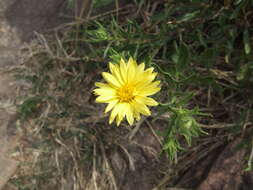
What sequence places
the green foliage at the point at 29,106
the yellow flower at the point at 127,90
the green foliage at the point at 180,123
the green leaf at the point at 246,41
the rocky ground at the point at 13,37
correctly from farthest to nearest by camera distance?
the rocky ground at the point at 13,37 < the green foliage at the point at 29,106 < the green leaf at the point at 246,41 < the yellow flower at the point at 127,90 < the green foliage at the point at 180,123

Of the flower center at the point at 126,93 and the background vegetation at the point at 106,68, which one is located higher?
the background vegetation at the point at 106,68

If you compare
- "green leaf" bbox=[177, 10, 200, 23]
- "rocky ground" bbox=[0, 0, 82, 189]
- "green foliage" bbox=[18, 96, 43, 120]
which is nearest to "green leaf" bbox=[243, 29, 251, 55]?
"green leaf" bbox=[177, 10, 200, 23]

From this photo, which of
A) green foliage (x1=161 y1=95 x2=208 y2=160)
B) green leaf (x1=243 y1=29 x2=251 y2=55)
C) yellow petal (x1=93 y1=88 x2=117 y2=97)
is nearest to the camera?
green foliage (x1=161 y1=95 x2=208 y2=160)

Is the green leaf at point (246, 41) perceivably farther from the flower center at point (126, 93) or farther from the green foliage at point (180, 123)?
the flower center at point (126, 93)

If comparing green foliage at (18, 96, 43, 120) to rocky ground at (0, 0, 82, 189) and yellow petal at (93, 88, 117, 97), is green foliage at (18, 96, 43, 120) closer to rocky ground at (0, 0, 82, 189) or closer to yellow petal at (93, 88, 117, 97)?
rocky ground at (0, 0, 82, 189)

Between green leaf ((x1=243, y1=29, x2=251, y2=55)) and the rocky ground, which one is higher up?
the rocky ground

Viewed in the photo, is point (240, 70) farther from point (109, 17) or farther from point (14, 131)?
point (14, 131)

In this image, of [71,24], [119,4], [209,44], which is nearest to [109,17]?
[119,4]

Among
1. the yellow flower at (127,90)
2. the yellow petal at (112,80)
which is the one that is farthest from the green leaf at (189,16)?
the yellow petal at (112,80)
